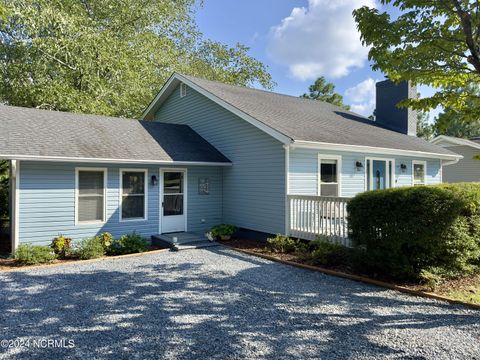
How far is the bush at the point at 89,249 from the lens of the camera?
789 cm

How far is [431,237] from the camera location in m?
5.58

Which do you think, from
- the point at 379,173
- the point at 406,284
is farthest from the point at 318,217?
the point at 379,173

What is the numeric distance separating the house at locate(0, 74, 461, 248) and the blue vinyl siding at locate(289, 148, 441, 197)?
0.11ft

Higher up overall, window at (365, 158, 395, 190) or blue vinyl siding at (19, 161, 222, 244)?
window at (365, 158, 395, 190)

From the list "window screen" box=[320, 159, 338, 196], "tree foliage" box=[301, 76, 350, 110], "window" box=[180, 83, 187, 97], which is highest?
"tree foliage" box=[301, 76, 350, 110]

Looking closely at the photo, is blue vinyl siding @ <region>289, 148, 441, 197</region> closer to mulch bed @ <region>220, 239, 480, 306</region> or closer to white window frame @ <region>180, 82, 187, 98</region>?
mulch bed @ <region>220, 239, 480, 306</region>

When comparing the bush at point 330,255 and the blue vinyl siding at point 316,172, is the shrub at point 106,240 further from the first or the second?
the bush at point 330,255

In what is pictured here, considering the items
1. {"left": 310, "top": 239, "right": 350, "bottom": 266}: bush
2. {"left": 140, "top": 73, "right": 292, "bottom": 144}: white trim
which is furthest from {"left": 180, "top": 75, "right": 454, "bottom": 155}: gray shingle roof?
{"left": 310, "top": 239, "right": 350, "bottom": 266}: bush

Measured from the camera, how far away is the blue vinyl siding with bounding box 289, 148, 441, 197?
9273mm

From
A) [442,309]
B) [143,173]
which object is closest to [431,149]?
[442,309]

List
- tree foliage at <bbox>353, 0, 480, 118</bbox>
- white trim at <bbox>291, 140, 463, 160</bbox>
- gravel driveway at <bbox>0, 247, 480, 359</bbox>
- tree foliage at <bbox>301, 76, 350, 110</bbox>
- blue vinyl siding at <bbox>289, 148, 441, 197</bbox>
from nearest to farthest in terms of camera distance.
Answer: gravel driveway at <bbox>0, 247, 480, 359</bbox> < tree foliage at <bbox>353, 0, 480, 118</bbox> < white trim at <bbox>291, 140, 463, 160</bbox> < blue vinyl siding at <bbox>289, 148, 441, 197</bbox> < tree foliage at <bbox>301, 76, 350, 110</bbox>

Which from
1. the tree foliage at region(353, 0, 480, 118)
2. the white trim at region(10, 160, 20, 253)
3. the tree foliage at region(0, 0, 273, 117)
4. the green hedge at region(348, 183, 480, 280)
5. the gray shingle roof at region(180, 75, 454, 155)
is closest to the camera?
the tree foliage at region(353, 0, 480, 118)

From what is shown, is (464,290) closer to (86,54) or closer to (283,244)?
(283,244)

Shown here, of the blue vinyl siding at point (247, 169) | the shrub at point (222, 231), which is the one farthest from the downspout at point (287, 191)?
the shrub at point (222, 231)
